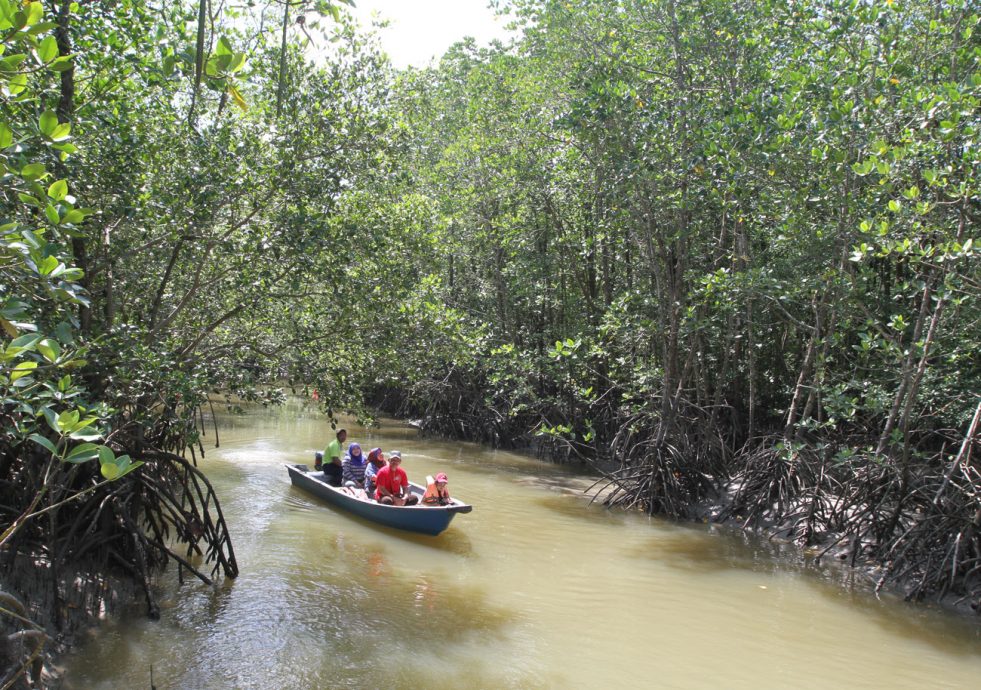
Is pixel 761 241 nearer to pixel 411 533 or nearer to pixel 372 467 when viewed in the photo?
pixel 372 467

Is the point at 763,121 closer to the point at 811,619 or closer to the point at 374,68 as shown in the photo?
the point at 374,68

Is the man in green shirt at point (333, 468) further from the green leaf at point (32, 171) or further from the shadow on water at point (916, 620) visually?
the green leaf at point (32, 171)

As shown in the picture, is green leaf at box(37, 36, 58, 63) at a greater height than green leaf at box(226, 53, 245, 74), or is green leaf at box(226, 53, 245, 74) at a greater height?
green leaf at box(226, 53, 245, 74)

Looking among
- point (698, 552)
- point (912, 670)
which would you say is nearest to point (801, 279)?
point (698, 552)

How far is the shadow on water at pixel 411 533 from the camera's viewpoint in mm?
9133

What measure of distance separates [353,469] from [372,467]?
1.49ft

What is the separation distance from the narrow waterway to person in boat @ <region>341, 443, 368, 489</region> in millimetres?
665

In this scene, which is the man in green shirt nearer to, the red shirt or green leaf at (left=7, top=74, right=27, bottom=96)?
the red shirt

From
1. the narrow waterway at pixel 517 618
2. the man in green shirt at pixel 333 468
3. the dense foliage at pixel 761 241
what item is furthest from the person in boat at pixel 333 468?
the dense foliage at pixel 761 241

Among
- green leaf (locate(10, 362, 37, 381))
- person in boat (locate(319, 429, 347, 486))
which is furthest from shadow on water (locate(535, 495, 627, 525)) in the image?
green leaf (locate(10, 362, 37, 381))

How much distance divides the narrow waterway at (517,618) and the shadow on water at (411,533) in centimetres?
5

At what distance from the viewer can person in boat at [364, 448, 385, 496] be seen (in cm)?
1062

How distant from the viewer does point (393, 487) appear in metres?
9.73

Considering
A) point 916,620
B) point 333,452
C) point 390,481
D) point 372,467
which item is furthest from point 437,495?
point 916,620
